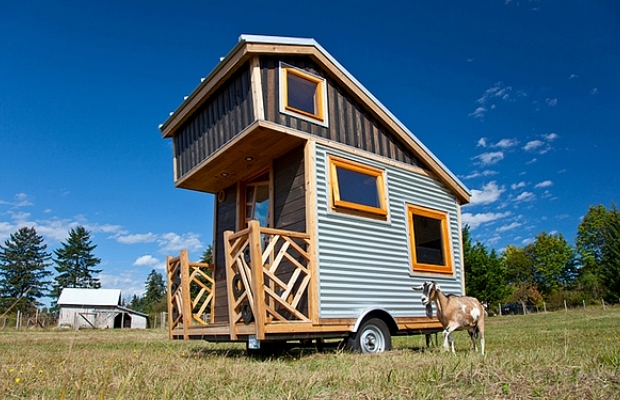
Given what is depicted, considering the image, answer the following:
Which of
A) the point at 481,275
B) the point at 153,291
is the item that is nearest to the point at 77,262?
the point at 153,291

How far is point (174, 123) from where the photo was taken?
30.7ft

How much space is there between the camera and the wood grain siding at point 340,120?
730cm

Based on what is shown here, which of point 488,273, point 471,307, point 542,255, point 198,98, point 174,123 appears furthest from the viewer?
point 542,255

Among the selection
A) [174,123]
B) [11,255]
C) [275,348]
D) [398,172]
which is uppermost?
[174,123]

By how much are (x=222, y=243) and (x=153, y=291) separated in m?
80.3

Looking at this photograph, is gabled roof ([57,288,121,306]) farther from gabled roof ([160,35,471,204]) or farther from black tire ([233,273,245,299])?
black tire ([233,273,245,299])

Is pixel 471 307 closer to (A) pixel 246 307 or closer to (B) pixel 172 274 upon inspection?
(A) pixel 246 307

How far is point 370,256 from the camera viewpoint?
26.0 ft

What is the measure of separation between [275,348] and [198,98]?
488 cm

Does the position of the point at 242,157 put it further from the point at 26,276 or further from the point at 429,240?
the point at 26,276

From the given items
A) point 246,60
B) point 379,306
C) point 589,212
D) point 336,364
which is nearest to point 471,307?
point 379,306

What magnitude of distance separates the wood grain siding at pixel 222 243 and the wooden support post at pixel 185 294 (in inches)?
37.2

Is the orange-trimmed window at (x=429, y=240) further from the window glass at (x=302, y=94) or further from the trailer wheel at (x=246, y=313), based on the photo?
the trailer wheel at (x=246, y=313)

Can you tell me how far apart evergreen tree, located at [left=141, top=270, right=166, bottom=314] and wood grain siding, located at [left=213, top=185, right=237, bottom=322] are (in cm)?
7164
